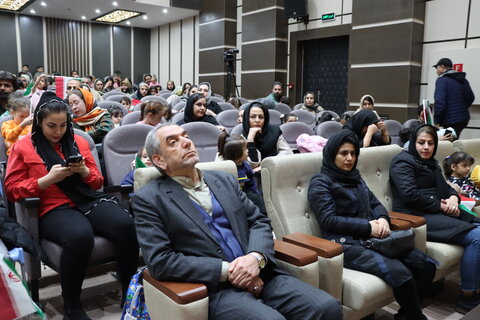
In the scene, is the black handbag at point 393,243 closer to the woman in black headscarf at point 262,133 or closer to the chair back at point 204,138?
the woman in black headscarf at point 262,133

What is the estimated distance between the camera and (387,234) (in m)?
2.16

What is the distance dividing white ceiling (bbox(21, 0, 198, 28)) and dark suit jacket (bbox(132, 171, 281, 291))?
10748 millimetres

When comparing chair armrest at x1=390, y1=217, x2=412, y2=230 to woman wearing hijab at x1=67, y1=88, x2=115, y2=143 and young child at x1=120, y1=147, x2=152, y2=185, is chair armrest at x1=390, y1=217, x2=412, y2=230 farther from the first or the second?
woman wearing hijab at x1=67, y1=88, x2=115, y2=143

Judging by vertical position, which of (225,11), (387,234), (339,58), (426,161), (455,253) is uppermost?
(225,11)

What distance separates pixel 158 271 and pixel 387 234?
4.17 feet

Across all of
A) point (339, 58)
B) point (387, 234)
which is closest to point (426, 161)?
point (387, 234)

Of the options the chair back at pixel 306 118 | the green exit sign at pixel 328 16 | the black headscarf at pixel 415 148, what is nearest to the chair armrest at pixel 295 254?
the black headscarf at pixel 415 148

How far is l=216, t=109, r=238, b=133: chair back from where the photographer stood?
5.30 m

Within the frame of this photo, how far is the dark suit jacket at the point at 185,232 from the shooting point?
4.97 feet

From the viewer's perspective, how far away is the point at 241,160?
2672 millimetres

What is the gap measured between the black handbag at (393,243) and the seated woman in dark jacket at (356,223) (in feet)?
0.10

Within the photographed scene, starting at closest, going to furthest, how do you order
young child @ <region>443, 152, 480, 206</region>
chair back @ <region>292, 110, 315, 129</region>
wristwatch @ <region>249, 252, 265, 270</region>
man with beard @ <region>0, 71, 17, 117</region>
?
wristwatch @ <region>249, 252, 265, 270</region> < young child @ <region>443, 152, 480, 206</region> < man with beard @ <region>0, 71, 17, 117</region> < chair back @ <region>292, 110, 315, 129</region>

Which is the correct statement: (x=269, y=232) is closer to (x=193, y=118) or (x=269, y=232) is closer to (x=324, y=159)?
(x=324, y=159)

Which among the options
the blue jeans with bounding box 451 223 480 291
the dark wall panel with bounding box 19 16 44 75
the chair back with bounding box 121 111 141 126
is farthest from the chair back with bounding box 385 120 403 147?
the dark wall panel with bounding box 19 16 44 75
